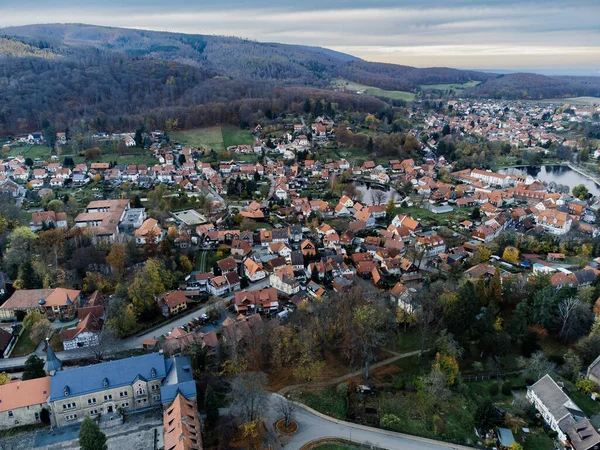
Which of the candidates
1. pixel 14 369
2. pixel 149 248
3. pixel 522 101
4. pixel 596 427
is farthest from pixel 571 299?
pixel 522 101

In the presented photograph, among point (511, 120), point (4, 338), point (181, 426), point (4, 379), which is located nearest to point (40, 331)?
point (4, 338)

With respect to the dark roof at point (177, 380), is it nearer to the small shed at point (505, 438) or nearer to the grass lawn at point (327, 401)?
the grass lawn at point (327, 401)

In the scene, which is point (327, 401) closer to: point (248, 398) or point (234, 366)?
point (248, 398)

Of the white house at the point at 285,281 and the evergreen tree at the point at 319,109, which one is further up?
the evergreen tree at the point at 319,109

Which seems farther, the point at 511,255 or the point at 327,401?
the point at 511,255

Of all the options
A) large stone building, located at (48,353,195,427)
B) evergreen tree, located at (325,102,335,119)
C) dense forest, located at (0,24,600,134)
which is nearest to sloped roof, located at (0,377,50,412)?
large stone building, located at (48,353,195,427)

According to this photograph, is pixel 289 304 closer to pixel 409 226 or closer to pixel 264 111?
pixel 409 226

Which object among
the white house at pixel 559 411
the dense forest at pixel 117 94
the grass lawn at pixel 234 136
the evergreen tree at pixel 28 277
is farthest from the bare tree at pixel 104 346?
the dense forest at pixel 117 94
